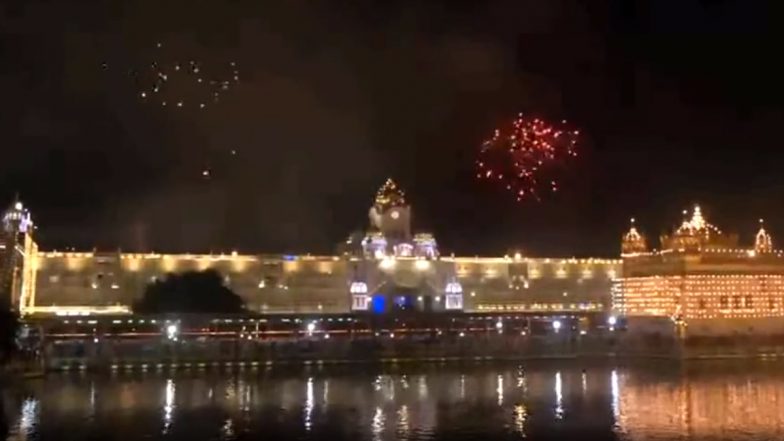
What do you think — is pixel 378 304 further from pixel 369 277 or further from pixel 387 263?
pixel 387 263

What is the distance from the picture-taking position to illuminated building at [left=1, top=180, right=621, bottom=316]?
196 feet

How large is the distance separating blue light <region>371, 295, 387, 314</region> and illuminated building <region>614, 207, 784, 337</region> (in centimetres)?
1975

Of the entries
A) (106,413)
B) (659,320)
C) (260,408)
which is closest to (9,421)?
(106,413)

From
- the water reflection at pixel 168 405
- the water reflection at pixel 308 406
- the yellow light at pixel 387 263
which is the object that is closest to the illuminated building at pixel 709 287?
the yellow light at pixel 387 263

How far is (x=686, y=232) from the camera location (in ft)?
164

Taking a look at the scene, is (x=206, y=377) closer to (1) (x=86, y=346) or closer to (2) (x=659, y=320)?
(1) (x=86, y=346)

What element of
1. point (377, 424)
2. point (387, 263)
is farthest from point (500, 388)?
point (387, 263)

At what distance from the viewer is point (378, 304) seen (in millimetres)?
67000

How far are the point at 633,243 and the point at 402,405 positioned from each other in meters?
33.6

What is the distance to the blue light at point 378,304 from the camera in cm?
6669

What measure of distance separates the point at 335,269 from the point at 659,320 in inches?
980

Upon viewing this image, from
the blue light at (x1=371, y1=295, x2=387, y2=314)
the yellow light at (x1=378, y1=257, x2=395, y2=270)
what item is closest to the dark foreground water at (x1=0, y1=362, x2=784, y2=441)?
the blue light at (x1=371, y1=295, x2=387, y2=314)

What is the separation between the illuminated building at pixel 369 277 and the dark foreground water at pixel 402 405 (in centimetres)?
2691

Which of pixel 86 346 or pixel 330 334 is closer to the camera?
pixel 86 346
